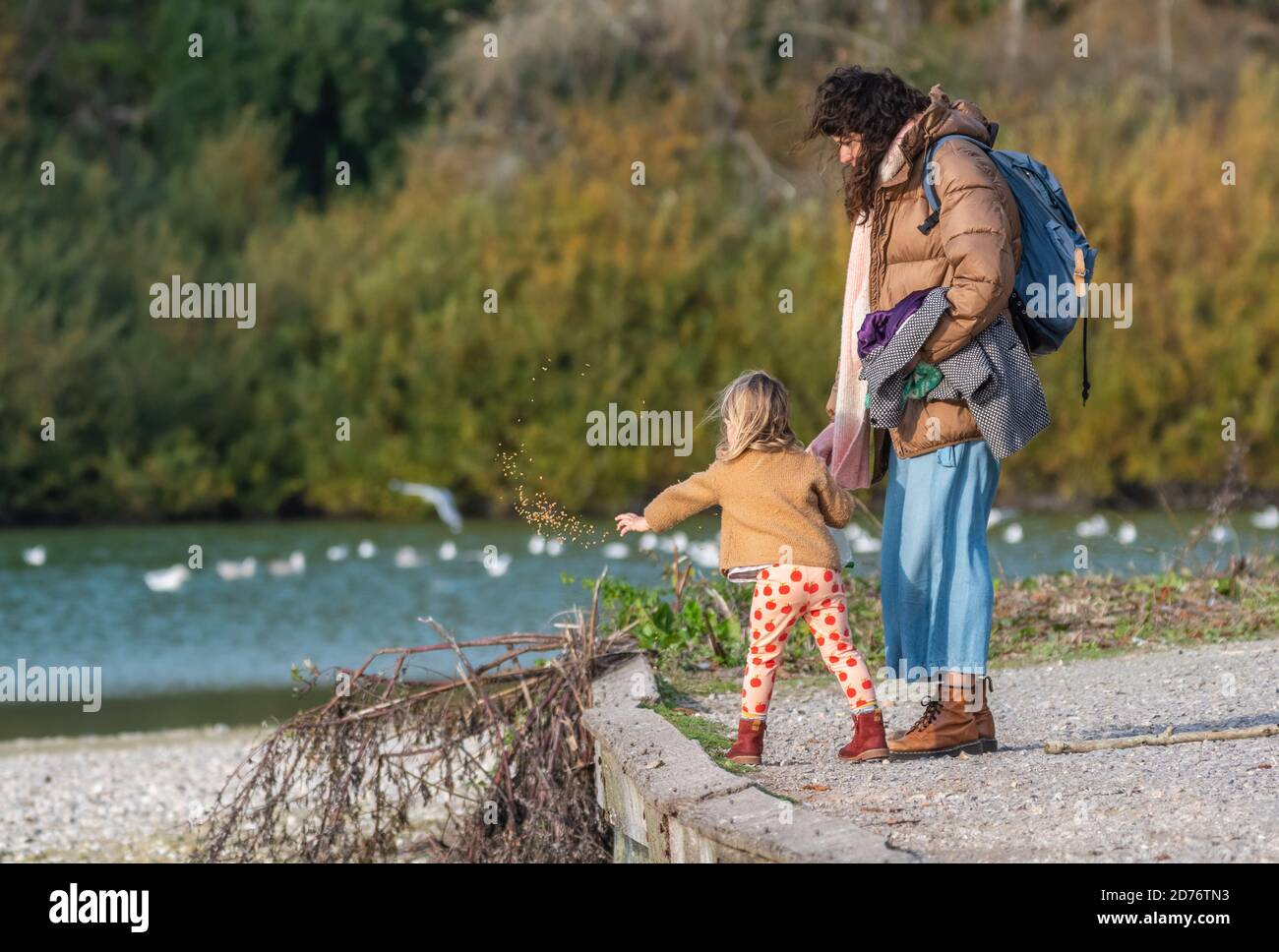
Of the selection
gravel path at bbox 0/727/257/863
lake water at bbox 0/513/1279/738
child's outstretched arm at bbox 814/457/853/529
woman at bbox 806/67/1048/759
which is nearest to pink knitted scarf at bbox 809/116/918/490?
woman at bbox 806/67/1048/759

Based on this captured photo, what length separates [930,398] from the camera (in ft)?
19.3

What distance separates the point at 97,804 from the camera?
10539 millimetres

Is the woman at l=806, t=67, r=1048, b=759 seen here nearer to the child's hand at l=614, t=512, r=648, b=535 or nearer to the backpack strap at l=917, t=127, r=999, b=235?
the backpack strap at l=917, t=127, r=999, b=235

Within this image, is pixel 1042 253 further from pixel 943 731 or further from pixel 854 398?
pixel 943 731

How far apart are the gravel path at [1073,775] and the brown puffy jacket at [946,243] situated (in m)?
1.06

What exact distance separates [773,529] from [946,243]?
3.35ft

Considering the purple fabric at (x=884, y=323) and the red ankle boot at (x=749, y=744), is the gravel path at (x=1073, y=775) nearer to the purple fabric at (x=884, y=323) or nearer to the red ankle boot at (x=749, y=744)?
the red ankle boot at (x=749, y=744)

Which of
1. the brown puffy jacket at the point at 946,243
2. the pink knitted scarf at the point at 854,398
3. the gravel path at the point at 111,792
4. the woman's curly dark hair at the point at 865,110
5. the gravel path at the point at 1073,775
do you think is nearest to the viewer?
the gravel path at the point at 1073,775

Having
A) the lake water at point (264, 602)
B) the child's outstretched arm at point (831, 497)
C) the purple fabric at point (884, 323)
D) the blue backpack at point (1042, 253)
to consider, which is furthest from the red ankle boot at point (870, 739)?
the lake water at point (264, 602)

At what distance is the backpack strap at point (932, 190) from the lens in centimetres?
577

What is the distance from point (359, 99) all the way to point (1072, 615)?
1007 inches

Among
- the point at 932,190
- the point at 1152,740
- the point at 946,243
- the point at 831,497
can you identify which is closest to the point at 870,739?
the point at 831,497

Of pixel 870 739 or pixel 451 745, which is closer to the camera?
pixel 870 739
